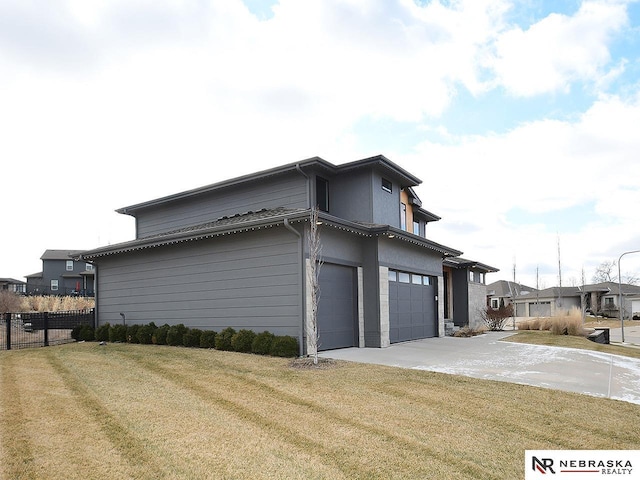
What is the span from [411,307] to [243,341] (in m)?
7.44

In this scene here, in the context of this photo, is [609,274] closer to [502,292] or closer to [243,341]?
[502,292]

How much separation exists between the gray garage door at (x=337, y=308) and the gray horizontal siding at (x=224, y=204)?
3.12 meters

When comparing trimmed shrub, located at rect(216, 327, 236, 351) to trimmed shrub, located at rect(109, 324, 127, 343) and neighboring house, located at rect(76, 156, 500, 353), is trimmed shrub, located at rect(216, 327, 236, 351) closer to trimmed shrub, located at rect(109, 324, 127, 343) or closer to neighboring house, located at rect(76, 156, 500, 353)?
neighboring house, located at rect(76, 156, 500, 353)

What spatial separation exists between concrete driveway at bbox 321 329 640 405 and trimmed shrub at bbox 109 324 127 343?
340 inches

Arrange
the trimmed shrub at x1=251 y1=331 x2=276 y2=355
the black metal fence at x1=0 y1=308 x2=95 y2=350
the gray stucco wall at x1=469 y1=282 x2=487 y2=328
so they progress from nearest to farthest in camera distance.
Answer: the trimmed shrub at x1=251 y1=331 x2=276 y2=355
the black metal fence at x1=0 y1=308 x2=95 y2=350
the gray stucco wall at x1=469 y1=282 x2=487 y2=328

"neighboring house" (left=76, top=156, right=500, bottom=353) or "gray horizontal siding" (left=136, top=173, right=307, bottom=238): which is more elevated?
"gray horizontal siding" (left=136, top=173, right=307, bottom=238)

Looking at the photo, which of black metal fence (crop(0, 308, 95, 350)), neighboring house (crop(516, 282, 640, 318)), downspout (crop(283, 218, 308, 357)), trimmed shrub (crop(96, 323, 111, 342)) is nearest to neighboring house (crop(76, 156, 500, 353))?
downspout (crop(283, 218, 308, 357))

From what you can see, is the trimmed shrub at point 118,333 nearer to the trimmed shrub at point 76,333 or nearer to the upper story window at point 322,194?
the trimmed shrub at point 76,333

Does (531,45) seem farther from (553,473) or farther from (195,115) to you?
(553,473)

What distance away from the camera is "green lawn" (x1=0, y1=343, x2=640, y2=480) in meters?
4.55

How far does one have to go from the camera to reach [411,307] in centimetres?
1717

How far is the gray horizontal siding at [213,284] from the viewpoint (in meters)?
12.6

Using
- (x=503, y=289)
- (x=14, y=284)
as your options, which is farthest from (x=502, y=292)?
(x=14, y=284)

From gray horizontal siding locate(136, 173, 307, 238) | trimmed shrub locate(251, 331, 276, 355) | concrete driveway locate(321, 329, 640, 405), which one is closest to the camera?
concrete driveway locate(321, 329, 640, 405)
